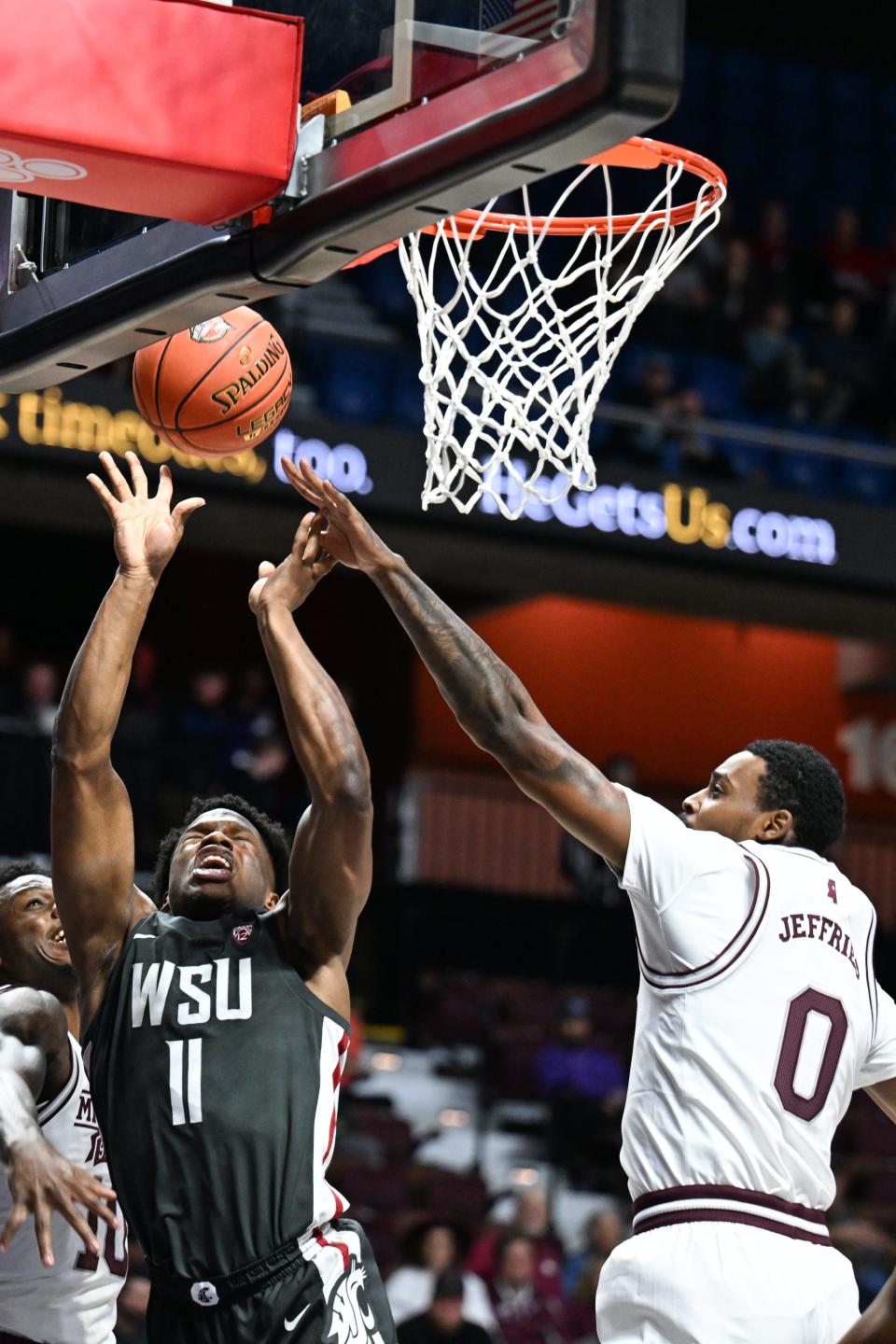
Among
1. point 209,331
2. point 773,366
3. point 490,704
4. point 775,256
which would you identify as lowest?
point 490,704

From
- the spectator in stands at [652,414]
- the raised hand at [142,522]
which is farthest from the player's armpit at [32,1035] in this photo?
the spectator in stands at [652,414]

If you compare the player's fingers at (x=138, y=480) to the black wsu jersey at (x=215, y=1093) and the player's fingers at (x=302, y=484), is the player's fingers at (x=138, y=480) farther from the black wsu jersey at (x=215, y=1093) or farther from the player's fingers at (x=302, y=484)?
the black wsu jersey at (x=215, y=1093)

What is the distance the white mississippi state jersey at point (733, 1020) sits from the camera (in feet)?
11.7

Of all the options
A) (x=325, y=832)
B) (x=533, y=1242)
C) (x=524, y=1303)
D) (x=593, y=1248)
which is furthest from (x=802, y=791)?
(x=593, y=1248)

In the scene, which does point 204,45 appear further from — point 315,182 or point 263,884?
point 263,884

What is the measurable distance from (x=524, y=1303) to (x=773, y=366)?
7354mm

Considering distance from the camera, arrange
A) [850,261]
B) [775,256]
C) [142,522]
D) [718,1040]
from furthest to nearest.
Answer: [850,261]
[775,256]
[142,522]
[718,1040]

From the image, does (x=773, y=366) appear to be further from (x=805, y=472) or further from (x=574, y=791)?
(x=574, y=791)

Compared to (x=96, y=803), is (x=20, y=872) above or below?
below

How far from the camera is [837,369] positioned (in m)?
14.6

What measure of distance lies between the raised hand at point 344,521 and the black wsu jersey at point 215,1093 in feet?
2.48

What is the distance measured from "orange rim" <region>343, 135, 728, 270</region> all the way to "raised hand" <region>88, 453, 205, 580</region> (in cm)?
71

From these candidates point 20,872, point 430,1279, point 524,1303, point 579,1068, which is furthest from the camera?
point 579,1068

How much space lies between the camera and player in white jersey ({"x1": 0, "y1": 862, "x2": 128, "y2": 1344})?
374 centimetres
